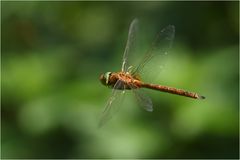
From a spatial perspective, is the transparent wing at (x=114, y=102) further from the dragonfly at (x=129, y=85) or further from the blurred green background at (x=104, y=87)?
the blurred green background at (x=104, y=87)

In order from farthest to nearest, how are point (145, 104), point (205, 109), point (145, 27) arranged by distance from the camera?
point (145, 27) → point (205, 109) → point (145, 104)

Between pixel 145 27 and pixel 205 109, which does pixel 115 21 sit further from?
pixel 205 109

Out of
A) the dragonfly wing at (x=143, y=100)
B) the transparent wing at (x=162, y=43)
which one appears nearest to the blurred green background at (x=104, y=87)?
the transparent wing at (x=162, y=43)

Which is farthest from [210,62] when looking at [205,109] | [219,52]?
[205,109]

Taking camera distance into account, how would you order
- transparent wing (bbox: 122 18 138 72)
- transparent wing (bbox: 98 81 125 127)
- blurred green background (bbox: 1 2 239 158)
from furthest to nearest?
blurred green background (bbox: 1 2 239 158) → transparent wing (bbox: 122 18 138 72) → transparent wing (bbox: 98 81 125 127)

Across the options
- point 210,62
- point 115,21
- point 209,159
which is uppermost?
point 115,21

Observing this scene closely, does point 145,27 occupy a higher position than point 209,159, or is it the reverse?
point 145,27

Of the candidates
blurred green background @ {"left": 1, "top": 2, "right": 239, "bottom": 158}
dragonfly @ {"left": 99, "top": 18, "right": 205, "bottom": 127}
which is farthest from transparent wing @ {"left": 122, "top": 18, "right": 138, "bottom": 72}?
blurred green background @ {"left": 1, "top": 2, "right": 239, "bottom": 158}

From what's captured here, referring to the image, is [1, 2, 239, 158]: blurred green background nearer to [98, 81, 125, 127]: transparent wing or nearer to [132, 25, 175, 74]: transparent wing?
[132, 25, 175, 74]: transparent wing
